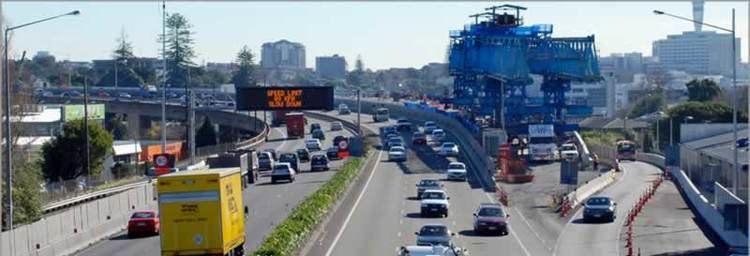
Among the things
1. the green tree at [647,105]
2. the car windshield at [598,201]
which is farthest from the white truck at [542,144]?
the green tree at [647,105]

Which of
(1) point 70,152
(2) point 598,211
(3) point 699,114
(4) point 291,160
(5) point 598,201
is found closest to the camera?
(2) point 598,211

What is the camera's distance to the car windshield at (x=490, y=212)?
44.0 m

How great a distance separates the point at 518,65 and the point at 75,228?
206 ft

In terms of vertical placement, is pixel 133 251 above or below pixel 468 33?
below

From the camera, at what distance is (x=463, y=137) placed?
9944 cm

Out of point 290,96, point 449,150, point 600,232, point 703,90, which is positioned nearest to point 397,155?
point 449,150

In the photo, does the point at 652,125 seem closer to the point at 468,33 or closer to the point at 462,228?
the point at 468,33


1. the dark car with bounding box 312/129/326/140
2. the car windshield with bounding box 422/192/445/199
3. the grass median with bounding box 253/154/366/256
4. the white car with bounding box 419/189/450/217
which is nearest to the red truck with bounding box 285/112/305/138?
the dark car with bounding box 312/129/326/140

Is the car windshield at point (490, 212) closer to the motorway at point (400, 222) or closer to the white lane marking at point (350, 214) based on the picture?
the motorway at point (400, 222)

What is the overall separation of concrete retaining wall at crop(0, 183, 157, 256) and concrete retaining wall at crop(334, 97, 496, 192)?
20106 millimetres

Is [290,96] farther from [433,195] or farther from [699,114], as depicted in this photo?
[699,114]

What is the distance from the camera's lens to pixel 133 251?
40844mm

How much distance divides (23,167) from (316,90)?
22912 mm

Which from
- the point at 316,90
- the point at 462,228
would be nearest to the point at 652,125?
the point at 316,90
